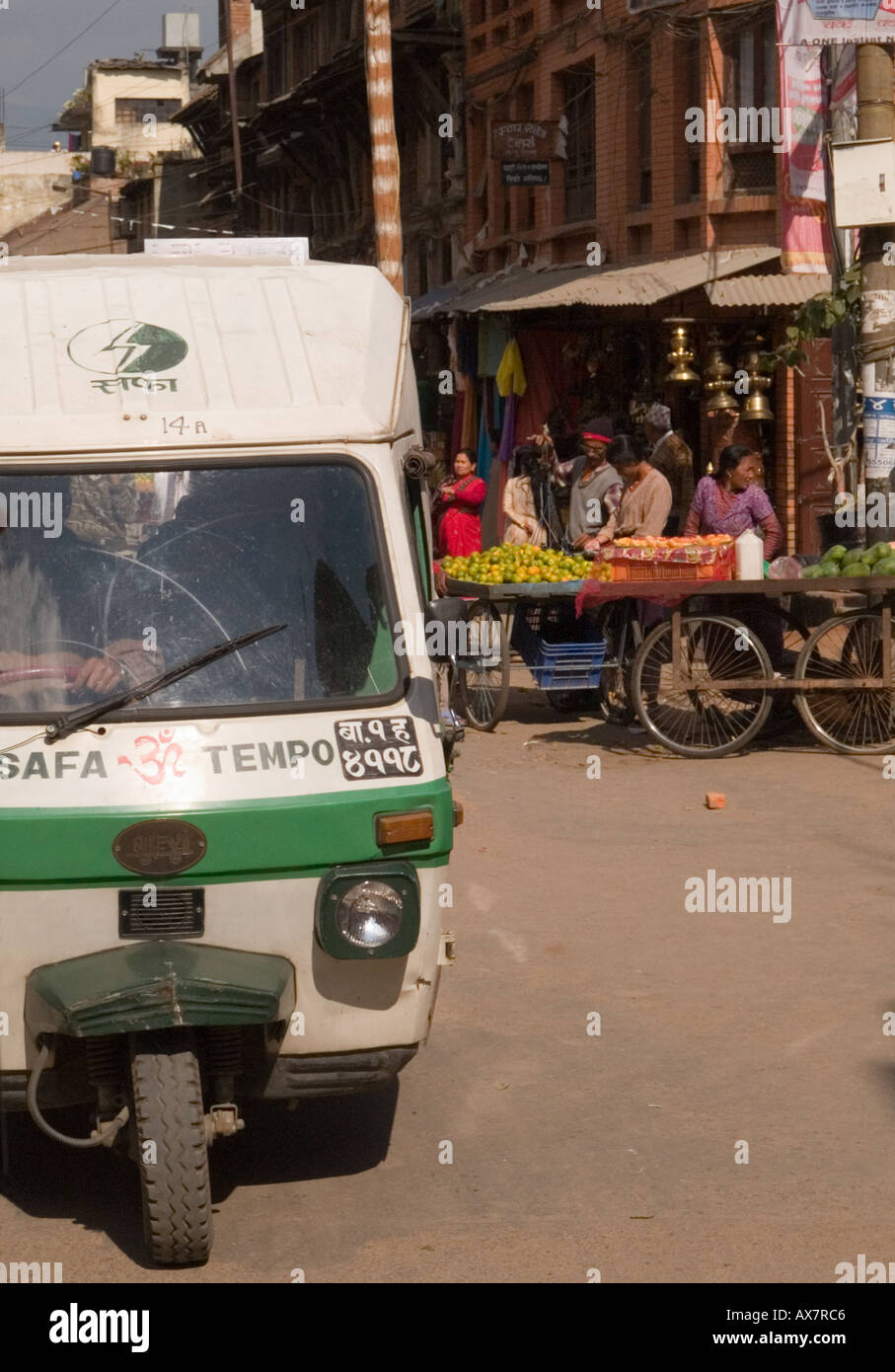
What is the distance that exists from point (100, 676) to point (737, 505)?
29.1 feet

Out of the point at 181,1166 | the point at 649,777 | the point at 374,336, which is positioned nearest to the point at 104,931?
the point at 181,1166

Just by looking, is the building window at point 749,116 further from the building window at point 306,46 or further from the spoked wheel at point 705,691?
the building window at point 306,46

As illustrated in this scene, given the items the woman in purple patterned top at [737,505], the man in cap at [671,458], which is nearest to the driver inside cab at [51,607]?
the woman in purple patterned top at [737,505]

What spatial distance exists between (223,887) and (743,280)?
16708 millimetres

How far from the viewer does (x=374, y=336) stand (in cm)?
591

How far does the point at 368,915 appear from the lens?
5.13m

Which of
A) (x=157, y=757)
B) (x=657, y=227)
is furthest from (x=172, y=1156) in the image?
(x=657, y=227)

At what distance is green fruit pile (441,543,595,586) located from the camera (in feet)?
44.3

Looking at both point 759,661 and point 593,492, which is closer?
point 759,661

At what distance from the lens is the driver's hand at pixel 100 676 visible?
523cm
